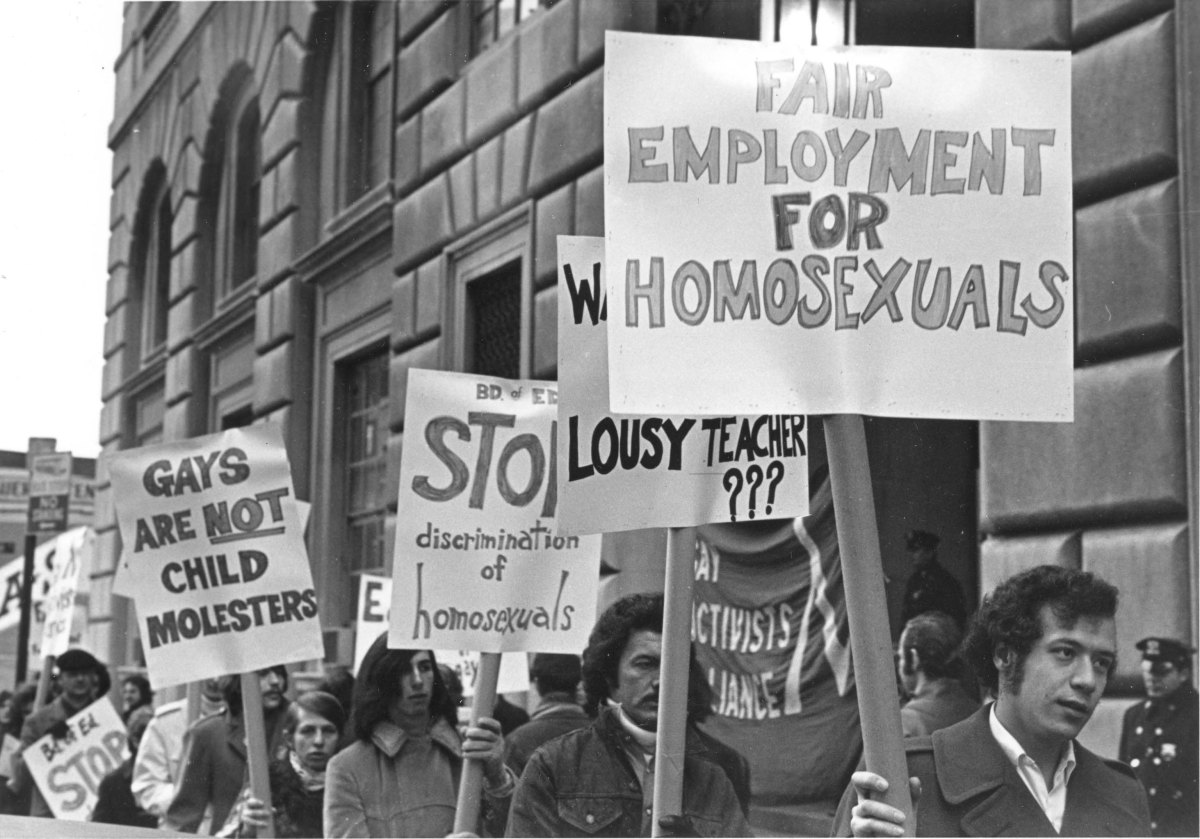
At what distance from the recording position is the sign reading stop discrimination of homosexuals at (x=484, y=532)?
594cm

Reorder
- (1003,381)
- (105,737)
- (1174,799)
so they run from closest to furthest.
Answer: (1003,381) < (1174,799) < (105,737)

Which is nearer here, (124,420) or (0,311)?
(0,311)

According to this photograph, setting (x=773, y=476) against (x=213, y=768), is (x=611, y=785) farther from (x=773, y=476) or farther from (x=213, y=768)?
(x=213, y=768)

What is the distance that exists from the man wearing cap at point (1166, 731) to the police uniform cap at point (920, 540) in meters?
0.93

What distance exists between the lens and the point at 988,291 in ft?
12.6

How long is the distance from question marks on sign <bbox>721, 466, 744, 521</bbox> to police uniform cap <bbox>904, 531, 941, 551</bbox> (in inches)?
67.4

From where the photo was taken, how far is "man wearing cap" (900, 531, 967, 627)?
6.25 m

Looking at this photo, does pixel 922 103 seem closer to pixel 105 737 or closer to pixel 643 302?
pixel 643 302

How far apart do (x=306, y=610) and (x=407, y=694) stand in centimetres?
95

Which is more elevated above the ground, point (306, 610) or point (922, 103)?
point (922, 103)

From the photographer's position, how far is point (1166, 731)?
18.2 feet

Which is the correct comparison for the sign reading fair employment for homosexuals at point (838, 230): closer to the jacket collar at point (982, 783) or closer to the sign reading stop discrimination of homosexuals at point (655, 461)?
the jacket collar at point (982, 783)

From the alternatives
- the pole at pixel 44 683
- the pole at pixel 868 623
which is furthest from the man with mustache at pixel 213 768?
the pole at pixel 868 623

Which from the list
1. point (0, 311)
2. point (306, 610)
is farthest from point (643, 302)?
point (0, 311)
